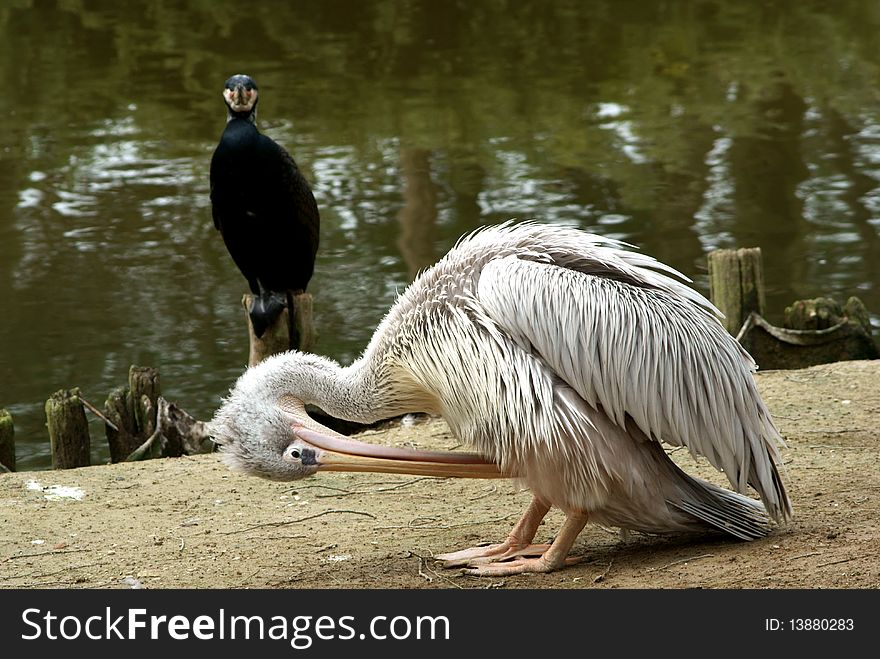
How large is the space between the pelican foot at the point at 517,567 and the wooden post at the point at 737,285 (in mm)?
2472

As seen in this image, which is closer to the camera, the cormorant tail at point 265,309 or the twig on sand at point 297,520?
the twig on sand at point 297,520

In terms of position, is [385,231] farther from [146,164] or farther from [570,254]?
[570,254]

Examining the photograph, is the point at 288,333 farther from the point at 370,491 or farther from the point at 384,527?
the point at 384,527

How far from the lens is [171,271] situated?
957cm

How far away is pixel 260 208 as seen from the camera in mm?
5785

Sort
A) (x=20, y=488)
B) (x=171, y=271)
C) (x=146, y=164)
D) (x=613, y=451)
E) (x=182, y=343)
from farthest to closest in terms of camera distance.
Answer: (x=146, y=164) < (x=171, y=271) < (x=182, y=343) < (x=20, y=488) < (x=613, y=451)

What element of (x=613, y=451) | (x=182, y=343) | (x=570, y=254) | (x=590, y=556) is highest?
(x=570, y=254)

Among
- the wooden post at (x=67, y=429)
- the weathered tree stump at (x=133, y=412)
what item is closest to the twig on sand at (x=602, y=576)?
the weathered tree stump at (x=133, y=412)

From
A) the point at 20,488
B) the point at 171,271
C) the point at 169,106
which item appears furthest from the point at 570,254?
the point at 169,106

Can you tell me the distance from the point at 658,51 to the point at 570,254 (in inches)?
461

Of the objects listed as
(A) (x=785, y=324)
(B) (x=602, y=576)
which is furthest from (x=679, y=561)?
(A) (x=785, y=324)

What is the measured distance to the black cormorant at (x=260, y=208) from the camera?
5691 millimetres

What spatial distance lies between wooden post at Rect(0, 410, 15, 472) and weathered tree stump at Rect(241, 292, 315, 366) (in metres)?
1.12

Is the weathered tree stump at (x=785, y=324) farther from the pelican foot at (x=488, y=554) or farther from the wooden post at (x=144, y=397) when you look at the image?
the wooden post at (x=144, y=397)
